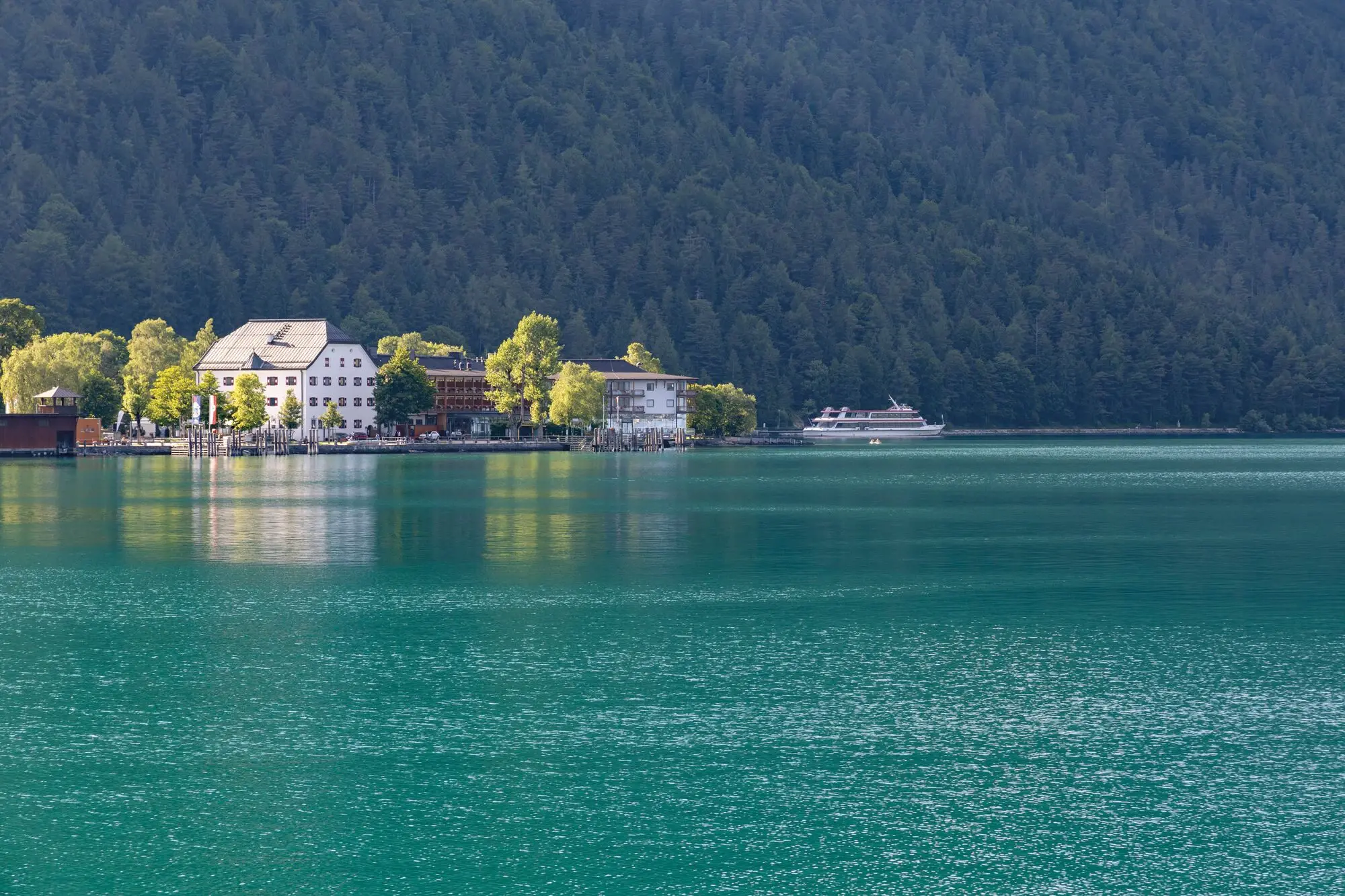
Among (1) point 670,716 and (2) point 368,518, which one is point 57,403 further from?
(1) point 670,716

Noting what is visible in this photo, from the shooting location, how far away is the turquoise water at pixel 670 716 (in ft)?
72.1

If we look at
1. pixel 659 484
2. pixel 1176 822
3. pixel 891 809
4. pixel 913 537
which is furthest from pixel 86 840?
pixel 659 484

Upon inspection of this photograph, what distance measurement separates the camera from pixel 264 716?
30.5m

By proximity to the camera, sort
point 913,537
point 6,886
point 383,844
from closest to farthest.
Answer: point 6,886, point 383,844, point 913,537

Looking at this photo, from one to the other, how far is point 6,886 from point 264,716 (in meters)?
9.79

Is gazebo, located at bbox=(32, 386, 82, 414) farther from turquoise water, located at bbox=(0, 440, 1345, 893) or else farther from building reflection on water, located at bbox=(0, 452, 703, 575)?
turquoise water, located at bbox=(0, 440, 1345, 893)

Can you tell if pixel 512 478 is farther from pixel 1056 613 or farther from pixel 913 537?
pixel 1056 613

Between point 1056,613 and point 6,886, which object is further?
point 1056,613

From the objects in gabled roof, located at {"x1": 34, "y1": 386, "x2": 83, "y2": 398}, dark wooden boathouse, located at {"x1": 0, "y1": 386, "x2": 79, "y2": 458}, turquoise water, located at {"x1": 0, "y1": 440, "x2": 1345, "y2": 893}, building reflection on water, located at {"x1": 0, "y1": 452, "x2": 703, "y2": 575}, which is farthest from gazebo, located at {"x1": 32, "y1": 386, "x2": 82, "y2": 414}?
turquoise water, located at {"x1": 0, "y1": 440, "x2": 1345, "y2": 893}

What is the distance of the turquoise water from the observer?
→ 21984 mm

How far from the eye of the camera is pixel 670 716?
100 ft

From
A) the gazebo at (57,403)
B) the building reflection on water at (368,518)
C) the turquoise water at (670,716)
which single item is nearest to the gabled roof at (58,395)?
the gazebo at (57,403)

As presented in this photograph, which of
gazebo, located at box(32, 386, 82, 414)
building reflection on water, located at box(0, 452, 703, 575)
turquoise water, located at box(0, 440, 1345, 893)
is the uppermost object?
gazebo, located at box(32, 386, 82, 414)

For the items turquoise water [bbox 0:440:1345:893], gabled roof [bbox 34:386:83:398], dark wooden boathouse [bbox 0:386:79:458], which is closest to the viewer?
turquoise water [bbox 0:440:1345:893]
